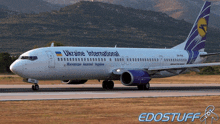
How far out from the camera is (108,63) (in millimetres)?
41656

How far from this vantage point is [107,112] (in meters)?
21.3

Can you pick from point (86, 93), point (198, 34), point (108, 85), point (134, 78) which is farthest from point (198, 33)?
point (86, 93)

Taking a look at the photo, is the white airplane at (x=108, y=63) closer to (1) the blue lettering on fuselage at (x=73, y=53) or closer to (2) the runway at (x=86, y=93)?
(1) the blue lettering on fuselage at (x=73, y=53)

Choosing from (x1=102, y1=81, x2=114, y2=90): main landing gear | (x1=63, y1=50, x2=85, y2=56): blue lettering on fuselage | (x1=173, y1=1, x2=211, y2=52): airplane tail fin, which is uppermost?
(x1=173, y1=1, x2=211, y2=52): airplane tail fin

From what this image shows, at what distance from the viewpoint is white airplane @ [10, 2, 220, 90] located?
36.9m

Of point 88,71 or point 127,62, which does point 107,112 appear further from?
point 127,62

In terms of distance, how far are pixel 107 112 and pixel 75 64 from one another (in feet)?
58.0

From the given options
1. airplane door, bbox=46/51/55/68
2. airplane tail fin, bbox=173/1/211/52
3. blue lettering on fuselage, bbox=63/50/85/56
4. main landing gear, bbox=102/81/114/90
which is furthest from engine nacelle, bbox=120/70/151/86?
airplane tail fin, bbox=173/1/211/52

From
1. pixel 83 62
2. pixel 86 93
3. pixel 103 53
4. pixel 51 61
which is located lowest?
pixel 86 93

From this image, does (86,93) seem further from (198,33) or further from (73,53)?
(198,33)

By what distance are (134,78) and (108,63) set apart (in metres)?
3.45

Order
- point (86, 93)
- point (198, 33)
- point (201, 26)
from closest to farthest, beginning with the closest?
1. point (86, 93)
2. point (198, 33)
3. point (201, 26)

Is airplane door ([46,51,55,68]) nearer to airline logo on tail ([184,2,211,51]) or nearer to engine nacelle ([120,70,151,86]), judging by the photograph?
engine nacelle ([120,70,151,86])

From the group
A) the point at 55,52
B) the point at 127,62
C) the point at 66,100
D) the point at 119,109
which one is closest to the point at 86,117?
the point at 119,109
